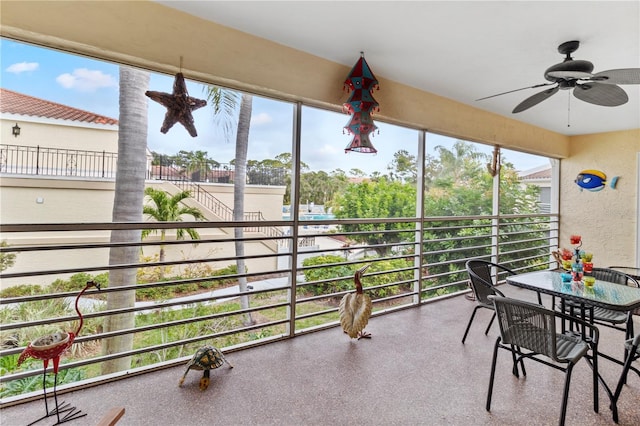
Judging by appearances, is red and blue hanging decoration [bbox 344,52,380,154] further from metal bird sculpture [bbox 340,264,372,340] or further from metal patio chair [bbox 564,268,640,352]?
metal patio chair [bbox 564,268,640,352]

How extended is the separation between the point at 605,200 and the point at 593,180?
420 millimetres

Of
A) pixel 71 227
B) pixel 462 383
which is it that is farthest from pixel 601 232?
pixel 71 227

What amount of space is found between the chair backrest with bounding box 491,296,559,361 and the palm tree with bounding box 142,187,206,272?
8.74 ft

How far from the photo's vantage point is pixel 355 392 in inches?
87.6

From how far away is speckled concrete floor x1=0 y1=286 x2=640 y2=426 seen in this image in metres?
1.96

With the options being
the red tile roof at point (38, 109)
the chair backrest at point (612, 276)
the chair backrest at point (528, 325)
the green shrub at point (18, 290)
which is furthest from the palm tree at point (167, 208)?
the chair backrest at point (612, 276)

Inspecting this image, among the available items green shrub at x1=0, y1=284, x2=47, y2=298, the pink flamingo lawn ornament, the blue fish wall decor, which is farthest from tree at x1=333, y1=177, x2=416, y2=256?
the blue fish wall decor

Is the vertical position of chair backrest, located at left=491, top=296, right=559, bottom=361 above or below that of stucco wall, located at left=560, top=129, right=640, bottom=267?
below

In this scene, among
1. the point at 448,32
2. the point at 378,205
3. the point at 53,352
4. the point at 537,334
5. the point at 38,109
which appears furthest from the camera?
the point at 378,205

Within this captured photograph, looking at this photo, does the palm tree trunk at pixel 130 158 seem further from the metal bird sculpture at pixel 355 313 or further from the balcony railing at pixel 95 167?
the metal bird sculpture at pixel 355 313

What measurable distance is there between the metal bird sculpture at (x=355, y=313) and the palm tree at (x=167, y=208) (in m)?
1.65

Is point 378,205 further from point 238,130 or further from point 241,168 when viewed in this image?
point 238,130

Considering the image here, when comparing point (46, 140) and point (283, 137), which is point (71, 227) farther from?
Answer: point (283, 137)

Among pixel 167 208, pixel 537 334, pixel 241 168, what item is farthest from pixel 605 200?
pixel 167 208
